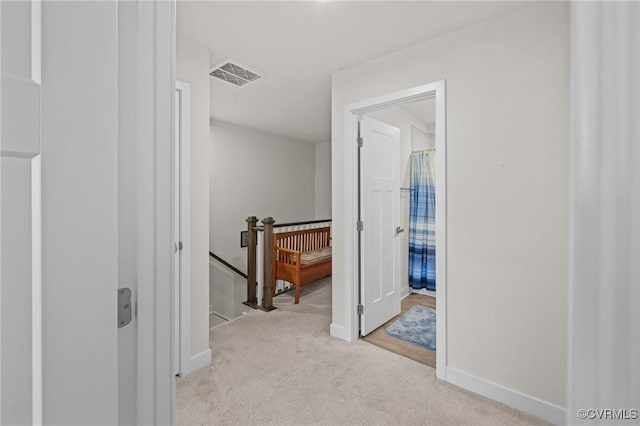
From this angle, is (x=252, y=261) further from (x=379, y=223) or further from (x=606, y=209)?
(x=606, y=209)

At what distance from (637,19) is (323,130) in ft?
15.6

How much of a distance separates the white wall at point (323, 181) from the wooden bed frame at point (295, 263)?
1.62m

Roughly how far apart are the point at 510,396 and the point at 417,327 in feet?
3.70

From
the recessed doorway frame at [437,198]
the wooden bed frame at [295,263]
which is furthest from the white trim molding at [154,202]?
the wooden bed frame at [295,263]

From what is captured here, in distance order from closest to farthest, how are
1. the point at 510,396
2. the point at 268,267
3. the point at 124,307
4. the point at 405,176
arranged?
1. the point at 124,307
2. the point at 510,396
3. the point at 268,267
4. the point at 405,176

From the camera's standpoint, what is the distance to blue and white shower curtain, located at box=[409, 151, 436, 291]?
12.5 ft

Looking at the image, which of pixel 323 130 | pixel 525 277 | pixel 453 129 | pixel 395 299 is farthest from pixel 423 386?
pixel 323 130

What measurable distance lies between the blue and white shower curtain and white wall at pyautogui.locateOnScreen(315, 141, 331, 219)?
2.32m

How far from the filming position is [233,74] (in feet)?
8.89

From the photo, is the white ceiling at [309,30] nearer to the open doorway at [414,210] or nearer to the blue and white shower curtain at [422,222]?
the open doorway at [414,210]

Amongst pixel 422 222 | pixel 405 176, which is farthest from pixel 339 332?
pixel 405 176

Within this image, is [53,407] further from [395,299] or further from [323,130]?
[323,130]

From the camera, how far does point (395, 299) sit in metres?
3.23

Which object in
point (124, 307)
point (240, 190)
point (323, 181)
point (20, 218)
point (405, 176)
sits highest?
point (323, 181)
